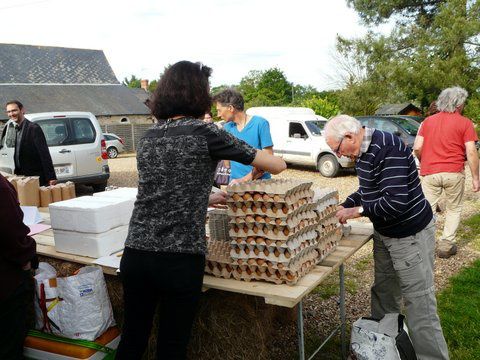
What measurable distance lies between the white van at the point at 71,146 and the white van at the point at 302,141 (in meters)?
6.00

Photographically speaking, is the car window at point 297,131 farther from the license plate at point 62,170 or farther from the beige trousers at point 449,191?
the beige trousers at point 449,191

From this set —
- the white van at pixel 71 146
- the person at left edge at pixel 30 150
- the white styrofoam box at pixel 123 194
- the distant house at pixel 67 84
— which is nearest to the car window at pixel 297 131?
the white van at pixel 71 146

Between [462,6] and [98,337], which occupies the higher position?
[462,6]

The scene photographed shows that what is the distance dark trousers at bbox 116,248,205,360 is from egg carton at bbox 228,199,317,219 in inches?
15.6

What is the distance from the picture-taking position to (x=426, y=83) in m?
20.8

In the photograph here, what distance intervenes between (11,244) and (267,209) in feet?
4.68

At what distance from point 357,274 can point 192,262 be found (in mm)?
3588

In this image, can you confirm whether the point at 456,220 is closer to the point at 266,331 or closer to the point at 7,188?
the point at 266,331

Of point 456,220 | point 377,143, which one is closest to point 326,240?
point 377,143

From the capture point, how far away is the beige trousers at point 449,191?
5309mm

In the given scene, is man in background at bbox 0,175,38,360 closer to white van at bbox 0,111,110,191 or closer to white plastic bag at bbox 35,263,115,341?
white plastic bag at bbox 35,263,115,341

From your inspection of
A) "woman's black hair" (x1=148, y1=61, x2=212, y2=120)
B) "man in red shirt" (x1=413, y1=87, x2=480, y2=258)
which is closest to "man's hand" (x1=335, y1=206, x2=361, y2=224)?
"woman's black hair" (x1=148, y1=61, x2=212, y2=120)

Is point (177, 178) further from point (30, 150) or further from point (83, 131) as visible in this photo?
point (83, 131)

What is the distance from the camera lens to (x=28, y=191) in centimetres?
450
